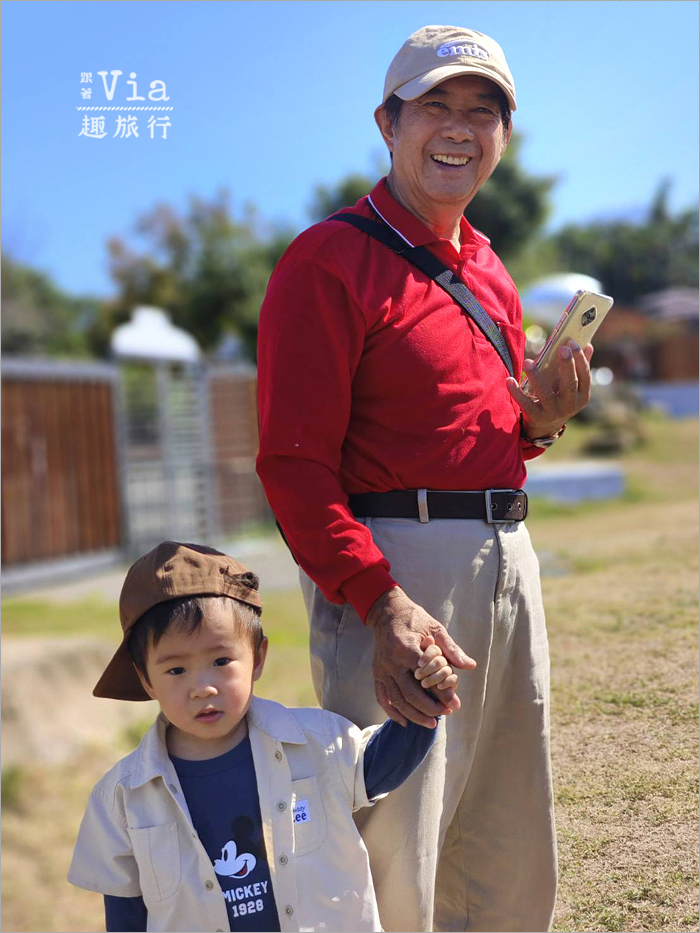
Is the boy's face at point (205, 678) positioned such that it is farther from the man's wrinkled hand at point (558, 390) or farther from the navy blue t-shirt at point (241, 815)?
the man's wrinkled hand at point (558, 390)

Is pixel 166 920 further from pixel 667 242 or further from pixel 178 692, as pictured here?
pixel 667 242

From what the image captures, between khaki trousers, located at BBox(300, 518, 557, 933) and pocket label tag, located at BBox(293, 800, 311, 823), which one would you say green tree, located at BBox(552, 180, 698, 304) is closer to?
khaki trousers, located at BBox(300, 518, 557, 933)

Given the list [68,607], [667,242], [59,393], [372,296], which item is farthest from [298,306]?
[667,242]

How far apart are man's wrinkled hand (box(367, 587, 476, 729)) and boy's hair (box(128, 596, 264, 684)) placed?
0.26 meters

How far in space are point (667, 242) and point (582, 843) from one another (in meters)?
26.6

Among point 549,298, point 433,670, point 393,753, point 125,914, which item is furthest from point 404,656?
point 549,298

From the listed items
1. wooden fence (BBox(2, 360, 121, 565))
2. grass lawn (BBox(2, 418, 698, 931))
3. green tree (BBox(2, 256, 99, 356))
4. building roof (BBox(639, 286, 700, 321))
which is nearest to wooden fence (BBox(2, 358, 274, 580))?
wooden fence (BBox(2, 360, 121, 565))

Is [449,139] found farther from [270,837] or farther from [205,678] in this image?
[270,837]

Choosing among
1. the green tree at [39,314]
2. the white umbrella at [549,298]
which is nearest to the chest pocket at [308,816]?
the white umbrella at [549,298]

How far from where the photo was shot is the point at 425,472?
178cm

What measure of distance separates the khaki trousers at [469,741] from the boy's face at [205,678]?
0.57ft

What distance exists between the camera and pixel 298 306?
173cm

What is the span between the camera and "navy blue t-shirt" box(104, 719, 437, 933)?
1.68 metres

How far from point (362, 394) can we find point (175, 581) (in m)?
0.46
